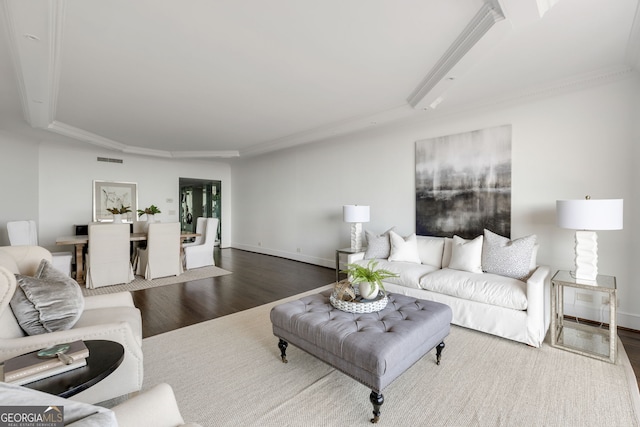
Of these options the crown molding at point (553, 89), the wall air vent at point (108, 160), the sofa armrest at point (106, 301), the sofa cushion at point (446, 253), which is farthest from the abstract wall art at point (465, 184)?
the wall air vent at point (108, 160)

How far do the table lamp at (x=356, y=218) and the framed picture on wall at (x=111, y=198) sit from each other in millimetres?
5339

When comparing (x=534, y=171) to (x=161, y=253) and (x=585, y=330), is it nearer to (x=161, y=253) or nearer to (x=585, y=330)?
(x=585, y=330)

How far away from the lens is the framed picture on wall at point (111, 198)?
6.72m

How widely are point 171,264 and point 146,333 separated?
252 cm

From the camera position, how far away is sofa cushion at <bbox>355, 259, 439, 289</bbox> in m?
3.45

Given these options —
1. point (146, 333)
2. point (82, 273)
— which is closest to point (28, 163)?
point (82, 273)

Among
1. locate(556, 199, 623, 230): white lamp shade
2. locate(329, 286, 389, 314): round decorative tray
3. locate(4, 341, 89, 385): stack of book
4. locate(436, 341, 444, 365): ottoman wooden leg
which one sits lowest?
locate(436, 341, 444, 365): ottoman wooden leg

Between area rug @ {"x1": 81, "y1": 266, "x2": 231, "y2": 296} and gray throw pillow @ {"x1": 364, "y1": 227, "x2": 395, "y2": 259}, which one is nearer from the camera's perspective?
gray throw pillow @ {"x1": 364, "y1": 227, "x2": 395, "y2": 259}

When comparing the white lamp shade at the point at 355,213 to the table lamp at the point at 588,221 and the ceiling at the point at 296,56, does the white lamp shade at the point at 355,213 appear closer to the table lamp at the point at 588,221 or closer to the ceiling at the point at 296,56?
the ceiling at the point at 296,56

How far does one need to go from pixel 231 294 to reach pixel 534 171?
4263mm

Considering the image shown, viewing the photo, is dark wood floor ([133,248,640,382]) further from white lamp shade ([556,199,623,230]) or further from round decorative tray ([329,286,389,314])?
round decorative tray ([329,286,389,314])

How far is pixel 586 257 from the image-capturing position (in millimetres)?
2699

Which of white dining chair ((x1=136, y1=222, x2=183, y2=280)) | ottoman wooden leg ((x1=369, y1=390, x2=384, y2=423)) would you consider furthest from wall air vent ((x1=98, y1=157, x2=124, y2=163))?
ottoman wooden leg ((x1=369, y1=390, x2=384, y2=423))

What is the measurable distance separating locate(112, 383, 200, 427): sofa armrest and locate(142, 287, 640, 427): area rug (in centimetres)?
80
